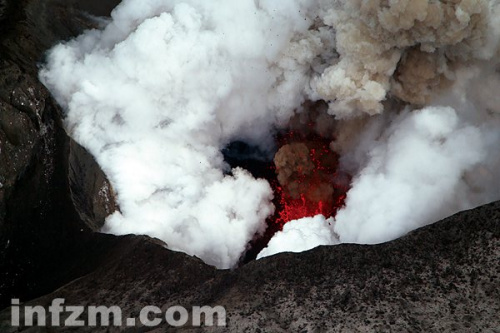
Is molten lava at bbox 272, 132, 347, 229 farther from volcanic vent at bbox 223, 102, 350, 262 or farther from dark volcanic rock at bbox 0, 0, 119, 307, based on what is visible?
dark volcanic rock at bbox 0, 0, 119, 307

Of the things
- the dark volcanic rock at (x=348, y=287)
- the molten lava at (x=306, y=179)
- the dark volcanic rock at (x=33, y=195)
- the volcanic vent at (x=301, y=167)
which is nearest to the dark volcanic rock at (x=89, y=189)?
the dark volcanic rock at (x=33, y=195)

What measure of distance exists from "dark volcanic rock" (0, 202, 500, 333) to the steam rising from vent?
2.04 m

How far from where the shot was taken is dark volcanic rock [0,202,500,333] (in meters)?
3.53

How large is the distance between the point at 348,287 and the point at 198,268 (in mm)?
1546

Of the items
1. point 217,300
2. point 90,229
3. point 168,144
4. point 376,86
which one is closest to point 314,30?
point 376,86

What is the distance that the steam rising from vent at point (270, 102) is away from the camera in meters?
6.87

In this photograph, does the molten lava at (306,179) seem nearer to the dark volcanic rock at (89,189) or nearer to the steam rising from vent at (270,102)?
the steam rising from vent at (270,102)

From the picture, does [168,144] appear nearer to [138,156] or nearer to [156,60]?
[138,156]

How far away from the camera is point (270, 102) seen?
955 cm

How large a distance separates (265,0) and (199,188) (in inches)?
149

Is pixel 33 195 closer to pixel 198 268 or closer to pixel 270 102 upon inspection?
pixel 198 268

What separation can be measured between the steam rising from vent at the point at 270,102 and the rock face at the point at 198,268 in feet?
3.71

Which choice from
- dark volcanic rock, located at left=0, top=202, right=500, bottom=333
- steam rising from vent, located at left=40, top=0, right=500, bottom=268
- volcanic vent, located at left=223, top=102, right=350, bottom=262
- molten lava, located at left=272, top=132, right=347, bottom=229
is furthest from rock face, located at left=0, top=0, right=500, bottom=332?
molten lava, located at left=272, top=132, right=347, bottom=229

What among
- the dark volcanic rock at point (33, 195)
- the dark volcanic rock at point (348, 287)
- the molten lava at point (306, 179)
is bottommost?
the dark volcanic rock at point (348, 287)
